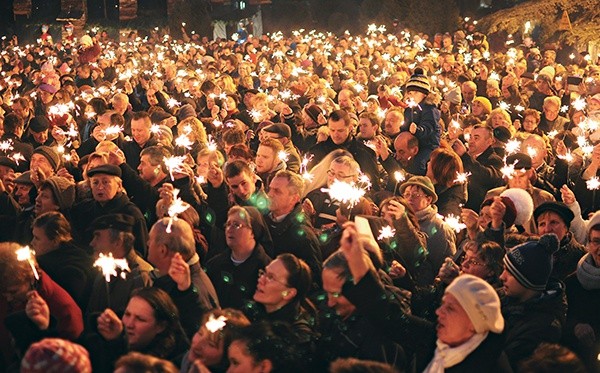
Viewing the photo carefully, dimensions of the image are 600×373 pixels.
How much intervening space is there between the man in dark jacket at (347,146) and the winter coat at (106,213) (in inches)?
93.6

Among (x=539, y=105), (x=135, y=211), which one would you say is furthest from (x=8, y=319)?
(x=539, y=105)

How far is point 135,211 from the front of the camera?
7027mm

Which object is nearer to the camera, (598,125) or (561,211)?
(561,211)

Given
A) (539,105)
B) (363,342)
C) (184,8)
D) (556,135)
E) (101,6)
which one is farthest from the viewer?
(101,6)

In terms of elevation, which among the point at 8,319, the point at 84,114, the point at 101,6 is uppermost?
the point at 8,319

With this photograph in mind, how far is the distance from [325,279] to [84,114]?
28.0ft

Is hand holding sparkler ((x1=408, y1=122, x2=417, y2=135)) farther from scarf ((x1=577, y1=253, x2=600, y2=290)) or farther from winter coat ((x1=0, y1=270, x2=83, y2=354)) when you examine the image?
winter coat ((x1=0, y1=270, x2=83, y2=354))

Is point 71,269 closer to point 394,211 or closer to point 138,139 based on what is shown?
point 394,211

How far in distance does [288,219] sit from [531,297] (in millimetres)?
2080

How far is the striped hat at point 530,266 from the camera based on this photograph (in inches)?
198

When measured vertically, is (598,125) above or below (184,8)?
above

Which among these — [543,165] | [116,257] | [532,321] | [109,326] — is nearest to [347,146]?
[543,165]

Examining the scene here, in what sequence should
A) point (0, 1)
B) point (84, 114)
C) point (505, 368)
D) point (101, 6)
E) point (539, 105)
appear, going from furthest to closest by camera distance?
point (101, 6)
point (0, 1)
point (539, 105)
point (84, 114)
point (505, 368)

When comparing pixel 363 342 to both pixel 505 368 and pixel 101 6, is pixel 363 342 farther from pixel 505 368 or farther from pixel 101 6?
pixel 101 6
